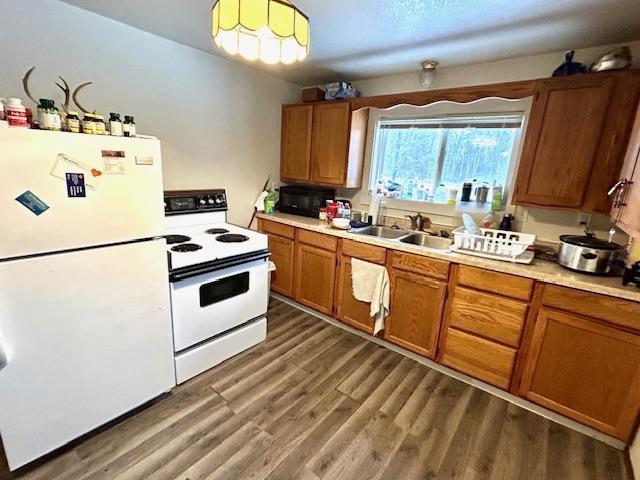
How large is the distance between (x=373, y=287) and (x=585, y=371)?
1320 millimetres

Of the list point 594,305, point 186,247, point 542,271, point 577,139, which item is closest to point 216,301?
point 186,247

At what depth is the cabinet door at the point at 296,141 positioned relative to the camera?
303 centimetres

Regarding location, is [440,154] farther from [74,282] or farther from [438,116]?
[74,282]

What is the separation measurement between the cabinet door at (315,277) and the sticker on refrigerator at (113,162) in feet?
5.40

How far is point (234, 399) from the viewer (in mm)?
1832

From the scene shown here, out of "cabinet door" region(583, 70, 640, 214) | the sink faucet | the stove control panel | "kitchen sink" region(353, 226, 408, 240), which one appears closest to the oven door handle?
the stove control panel

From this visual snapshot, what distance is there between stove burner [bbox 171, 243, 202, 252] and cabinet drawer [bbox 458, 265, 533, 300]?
1.75 meters

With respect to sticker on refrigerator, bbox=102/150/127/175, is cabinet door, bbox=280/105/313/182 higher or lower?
higher

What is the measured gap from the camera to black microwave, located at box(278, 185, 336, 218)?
2980 mm

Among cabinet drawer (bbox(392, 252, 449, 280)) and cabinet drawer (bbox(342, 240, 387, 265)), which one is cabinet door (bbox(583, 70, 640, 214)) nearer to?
cabinet drawer (bbox(392, 252, 449, 280))

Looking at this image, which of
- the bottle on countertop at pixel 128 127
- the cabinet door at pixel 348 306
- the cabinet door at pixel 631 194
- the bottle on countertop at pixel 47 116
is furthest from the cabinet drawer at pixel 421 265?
the bottle on countertop at pixel 47 116

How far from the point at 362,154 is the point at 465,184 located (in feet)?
3.35

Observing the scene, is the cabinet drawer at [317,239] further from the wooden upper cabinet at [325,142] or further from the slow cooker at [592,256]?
the slow cooker at [592,256]

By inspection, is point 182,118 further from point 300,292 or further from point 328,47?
point 300,292
